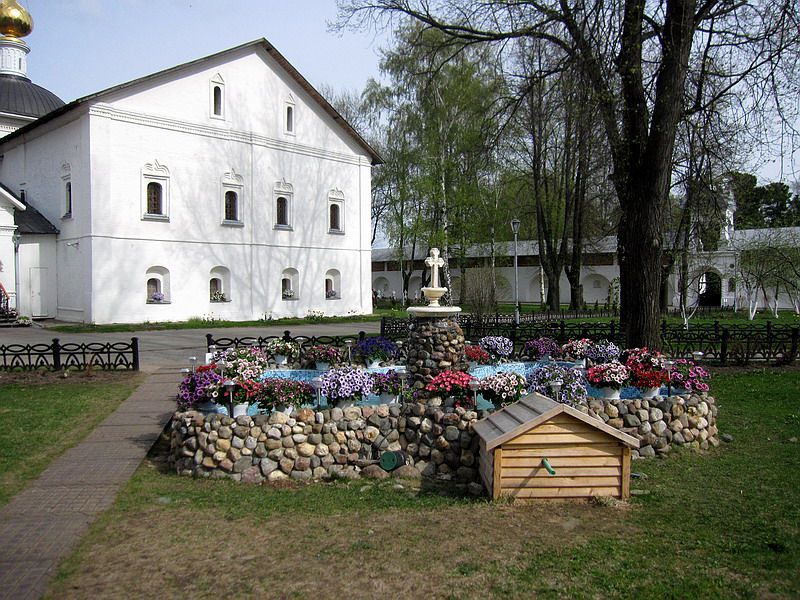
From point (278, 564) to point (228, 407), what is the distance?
3366 mm

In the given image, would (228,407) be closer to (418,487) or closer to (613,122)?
(418,487)

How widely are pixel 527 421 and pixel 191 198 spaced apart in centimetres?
2426

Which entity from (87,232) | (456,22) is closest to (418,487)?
(456,22)

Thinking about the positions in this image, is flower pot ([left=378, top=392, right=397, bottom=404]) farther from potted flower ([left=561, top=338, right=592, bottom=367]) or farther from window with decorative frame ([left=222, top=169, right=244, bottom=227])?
window with decorative frame ([left=222, top=169, right=244, bottom=227])

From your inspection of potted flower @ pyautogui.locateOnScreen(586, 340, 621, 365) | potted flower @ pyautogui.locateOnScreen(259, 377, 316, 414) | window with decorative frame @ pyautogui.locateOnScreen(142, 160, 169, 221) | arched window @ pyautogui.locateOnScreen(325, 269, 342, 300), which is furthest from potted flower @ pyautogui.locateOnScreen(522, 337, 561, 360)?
arched window @ pyautogui.locateOnScreen(325, 269, 342, 300)

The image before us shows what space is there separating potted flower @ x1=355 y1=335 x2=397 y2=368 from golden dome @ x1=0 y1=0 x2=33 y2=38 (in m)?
34.7

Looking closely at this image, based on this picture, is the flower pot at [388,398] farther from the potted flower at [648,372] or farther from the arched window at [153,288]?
the arched window at [153,288]

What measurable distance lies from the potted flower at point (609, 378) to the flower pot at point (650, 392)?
32 centimetres

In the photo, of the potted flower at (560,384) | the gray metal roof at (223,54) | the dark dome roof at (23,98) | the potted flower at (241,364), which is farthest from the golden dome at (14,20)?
the potted flower at (560,384)

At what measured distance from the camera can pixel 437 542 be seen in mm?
5219

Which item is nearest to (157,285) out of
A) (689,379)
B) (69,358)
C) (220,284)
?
(220,284)

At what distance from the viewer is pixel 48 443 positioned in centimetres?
823

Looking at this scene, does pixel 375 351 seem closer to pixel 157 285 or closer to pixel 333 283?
pixel 157 285

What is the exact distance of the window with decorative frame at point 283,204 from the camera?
1206 inches
